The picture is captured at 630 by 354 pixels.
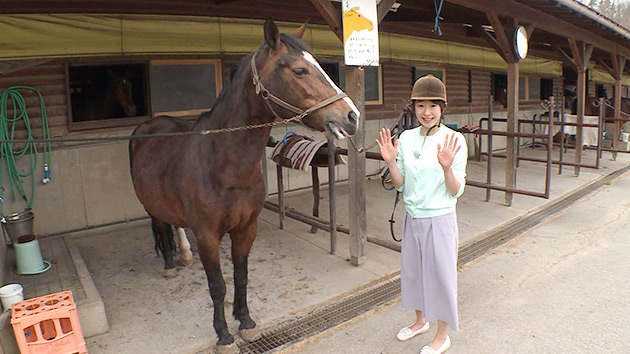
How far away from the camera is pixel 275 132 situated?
21.5ft

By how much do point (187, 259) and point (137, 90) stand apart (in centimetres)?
257

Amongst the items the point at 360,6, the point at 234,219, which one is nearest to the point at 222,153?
the point at 234,219

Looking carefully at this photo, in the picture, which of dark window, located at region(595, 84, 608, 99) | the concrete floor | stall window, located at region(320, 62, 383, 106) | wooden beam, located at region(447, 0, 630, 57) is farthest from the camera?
dark window, located at region(595, 84, 608, 99)

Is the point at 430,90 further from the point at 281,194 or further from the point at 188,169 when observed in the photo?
the point at 281,194

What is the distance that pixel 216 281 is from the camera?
2.73 meters

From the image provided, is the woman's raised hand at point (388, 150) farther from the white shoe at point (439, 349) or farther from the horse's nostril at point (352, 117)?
the white shoe at point (439, 349)

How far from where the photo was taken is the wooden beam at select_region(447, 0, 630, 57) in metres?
5.17

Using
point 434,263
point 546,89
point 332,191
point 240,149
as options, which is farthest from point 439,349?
point 546,89

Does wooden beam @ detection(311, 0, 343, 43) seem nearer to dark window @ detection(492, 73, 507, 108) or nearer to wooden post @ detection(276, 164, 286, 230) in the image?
wooden post @ detection(276, 164, 286, 230)

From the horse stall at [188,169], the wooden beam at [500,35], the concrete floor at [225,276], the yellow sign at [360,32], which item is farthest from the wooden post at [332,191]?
the wooden beam at [500,35]

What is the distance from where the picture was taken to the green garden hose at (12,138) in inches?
175

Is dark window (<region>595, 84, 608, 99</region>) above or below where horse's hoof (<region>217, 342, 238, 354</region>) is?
above

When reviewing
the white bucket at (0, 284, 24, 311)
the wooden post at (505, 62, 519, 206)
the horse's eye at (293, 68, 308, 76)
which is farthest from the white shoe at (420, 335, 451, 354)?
the wooden post at (505, 62, 519, 206)

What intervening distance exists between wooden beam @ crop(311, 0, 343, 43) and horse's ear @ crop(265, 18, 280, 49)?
143 centimetres
